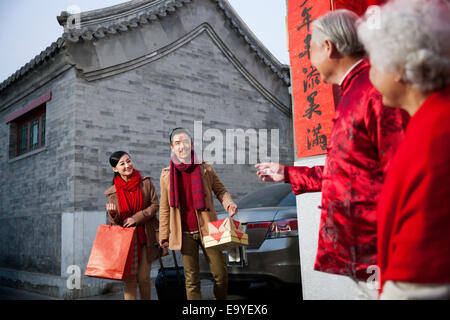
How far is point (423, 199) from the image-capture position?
1.07m

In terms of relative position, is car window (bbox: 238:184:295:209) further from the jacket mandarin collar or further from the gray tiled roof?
the gray tiled roof

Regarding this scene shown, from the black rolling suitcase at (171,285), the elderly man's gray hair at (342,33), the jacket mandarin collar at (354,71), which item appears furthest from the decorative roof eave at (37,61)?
the jacket mandarin collar at (354,71)

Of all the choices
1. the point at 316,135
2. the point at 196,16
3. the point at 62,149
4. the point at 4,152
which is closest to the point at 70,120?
the point at 62,149

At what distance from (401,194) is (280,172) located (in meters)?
1.00

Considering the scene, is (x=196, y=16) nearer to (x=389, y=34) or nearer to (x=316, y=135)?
(x=316, y=135)

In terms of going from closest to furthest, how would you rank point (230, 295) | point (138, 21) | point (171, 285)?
point (171, 285) < point (230, 295) < point (138, 21)

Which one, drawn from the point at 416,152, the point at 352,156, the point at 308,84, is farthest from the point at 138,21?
the point at 416,152

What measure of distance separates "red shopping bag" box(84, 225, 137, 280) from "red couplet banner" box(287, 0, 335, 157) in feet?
6.10

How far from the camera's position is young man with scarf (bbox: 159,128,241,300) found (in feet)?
12.5

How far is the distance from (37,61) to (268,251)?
19.4 ft

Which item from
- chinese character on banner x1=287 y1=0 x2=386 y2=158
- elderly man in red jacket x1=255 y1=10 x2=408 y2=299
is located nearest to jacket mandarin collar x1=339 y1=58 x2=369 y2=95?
elderly man in red jacket x1=255 y1=10 x2=408 y2=299

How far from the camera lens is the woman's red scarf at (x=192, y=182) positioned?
386cm

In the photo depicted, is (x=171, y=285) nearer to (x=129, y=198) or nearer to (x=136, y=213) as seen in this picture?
(x=136, y=213)

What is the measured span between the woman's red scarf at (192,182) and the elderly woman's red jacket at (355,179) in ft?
7.22
